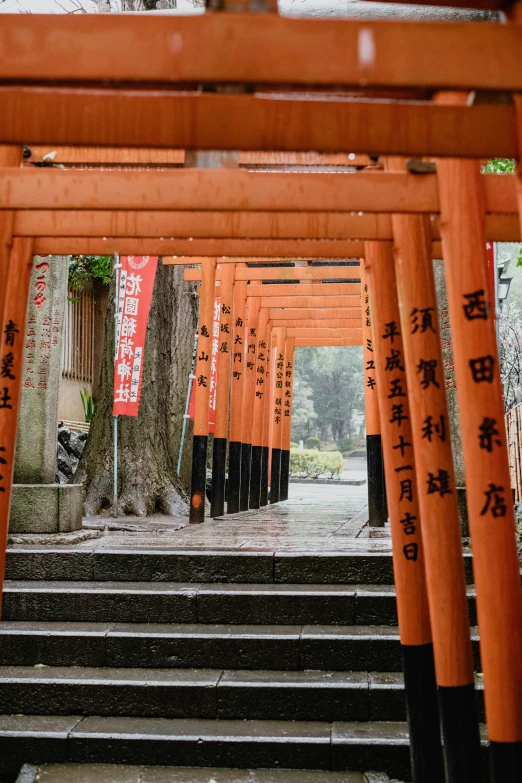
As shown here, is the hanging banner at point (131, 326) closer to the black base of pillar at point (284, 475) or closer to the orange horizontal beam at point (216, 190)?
the orange horizontal beam at point (216, 190)

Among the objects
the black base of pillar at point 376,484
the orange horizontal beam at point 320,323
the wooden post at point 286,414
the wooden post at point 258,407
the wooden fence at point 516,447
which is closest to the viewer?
the black base of pillar at point 376,484

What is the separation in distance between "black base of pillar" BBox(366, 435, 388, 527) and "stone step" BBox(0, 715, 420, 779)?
4192 mm

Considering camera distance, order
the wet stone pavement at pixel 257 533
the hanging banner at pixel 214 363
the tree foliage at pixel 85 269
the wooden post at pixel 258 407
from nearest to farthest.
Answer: the wet stone pavement at pixel 257 533
the hanging banner at pixel 214 363
the wooden post at pixel 258 407
the tree foliage at pixel 85 269

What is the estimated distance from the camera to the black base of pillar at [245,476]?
44.8 ft

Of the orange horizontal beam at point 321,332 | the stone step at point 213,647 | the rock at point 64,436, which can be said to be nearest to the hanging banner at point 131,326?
the stone step at point 213,647

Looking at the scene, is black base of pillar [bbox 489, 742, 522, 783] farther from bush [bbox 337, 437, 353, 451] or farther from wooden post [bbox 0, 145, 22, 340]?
bush [bbox 337, 437, 353, 451]

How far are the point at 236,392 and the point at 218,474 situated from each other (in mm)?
1499

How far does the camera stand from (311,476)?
3300 cm

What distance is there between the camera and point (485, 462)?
12.0ft

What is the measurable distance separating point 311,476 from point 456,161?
29471 mm

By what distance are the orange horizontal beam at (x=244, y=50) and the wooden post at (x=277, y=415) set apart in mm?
14010

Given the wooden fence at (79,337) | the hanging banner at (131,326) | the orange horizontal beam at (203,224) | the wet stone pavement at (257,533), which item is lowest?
the wet stone pavement at (257,533)

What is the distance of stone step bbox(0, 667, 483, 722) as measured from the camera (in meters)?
5.81

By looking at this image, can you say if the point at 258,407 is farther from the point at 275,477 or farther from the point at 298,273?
the point at 298,273
